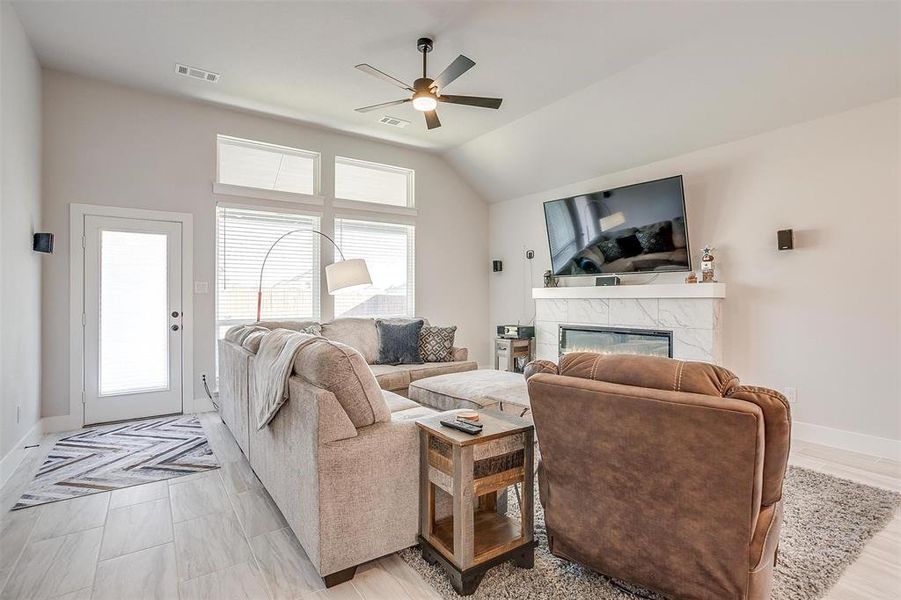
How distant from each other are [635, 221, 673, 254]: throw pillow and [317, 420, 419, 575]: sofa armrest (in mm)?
3565

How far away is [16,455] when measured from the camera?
3.11 m

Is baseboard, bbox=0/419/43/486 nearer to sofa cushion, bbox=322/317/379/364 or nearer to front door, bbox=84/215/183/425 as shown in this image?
front door, bbox=84/215/183/425

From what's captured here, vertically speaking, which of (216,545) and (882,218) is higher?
(882,218)

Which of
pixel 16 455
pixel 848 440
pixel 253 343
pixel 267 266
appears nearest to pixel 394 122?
pixel 267 266

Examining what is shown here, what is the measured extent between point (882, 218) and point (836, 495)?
2094mm

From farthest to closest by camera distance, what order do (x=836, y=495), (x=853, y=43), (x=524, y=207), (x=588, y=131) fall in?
(x=524, y=207), (x=588, y=131), (x=853, y=43), (x=836, y=495)

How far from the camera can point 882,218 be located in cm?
333

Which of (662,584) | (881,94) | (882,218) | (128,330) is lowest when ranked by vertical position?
(662,584)

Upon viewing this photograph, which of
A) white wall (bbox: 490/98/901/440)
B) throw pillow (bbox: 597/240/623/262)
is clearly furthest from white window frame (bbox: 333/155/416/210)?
white wall (bbox: 490/98/901/440)

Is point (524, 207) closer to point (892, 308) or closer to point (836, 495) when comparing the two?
point (892, 308)

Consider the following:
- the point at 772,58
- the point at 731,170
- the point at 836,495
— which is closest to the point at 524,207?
the point at 731,170

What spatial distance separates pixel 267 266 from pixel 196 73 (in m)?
1.93

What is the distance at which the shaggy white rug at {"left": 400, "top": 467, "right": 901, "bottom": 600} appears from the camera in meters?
1.75

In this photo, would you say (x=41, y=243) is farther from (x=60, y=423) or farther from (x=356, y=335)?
(x=356, y=335)
